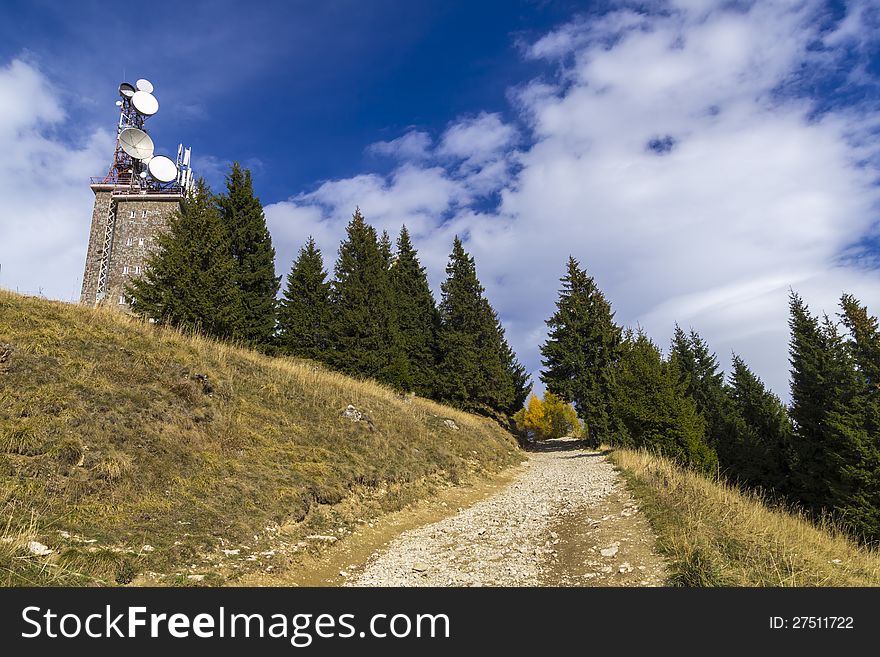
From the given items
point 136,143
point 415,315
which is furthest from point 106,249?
point 415,315

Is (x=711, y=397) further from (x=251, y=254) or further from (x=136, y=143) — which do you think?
(x=136, y=143)

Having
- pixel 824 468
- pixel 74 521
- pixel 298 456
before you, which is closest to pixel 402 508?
pixel 298 456

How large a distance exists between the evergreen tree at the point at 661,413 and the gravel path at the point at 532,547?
9.04 m

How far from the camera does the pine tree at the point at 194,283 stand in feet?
69.8

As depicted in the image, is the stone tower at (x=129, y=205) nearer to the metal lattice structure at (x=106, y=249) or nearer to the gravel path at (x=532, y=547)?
the metal lattice structure at (x=106, y=249)

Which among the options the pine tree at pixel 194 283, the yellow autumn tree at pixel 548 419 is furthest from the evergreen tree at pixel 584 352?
the yellow autumn tree at pixel 548 419

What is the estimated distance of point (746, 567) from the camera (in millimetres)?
6934

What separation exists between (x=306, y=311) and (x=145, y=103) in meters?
45.4

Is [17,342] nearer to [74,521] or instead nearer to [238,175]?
[74,521]

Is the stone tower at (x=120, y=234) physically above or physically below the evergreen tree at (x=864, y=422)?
above

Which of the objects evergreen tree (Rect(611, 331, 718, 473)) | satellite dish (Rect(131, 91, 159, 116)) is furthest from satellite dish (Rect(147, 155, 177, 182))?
evergreen tree (Rect(611, 331, 718, 473))

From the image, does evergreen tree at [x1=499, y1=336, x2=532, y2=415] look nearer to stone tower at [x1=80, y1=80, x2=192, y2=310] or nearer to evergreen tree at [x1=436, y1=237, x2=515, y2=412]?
evergreen tree at [x1=436, y1=237, x2=515, y2=412]

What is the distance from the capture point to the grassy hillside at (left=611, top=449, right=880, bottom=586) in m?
6.64

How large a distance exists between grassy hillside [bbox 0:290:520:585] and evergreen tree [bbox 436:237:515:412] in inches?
753
